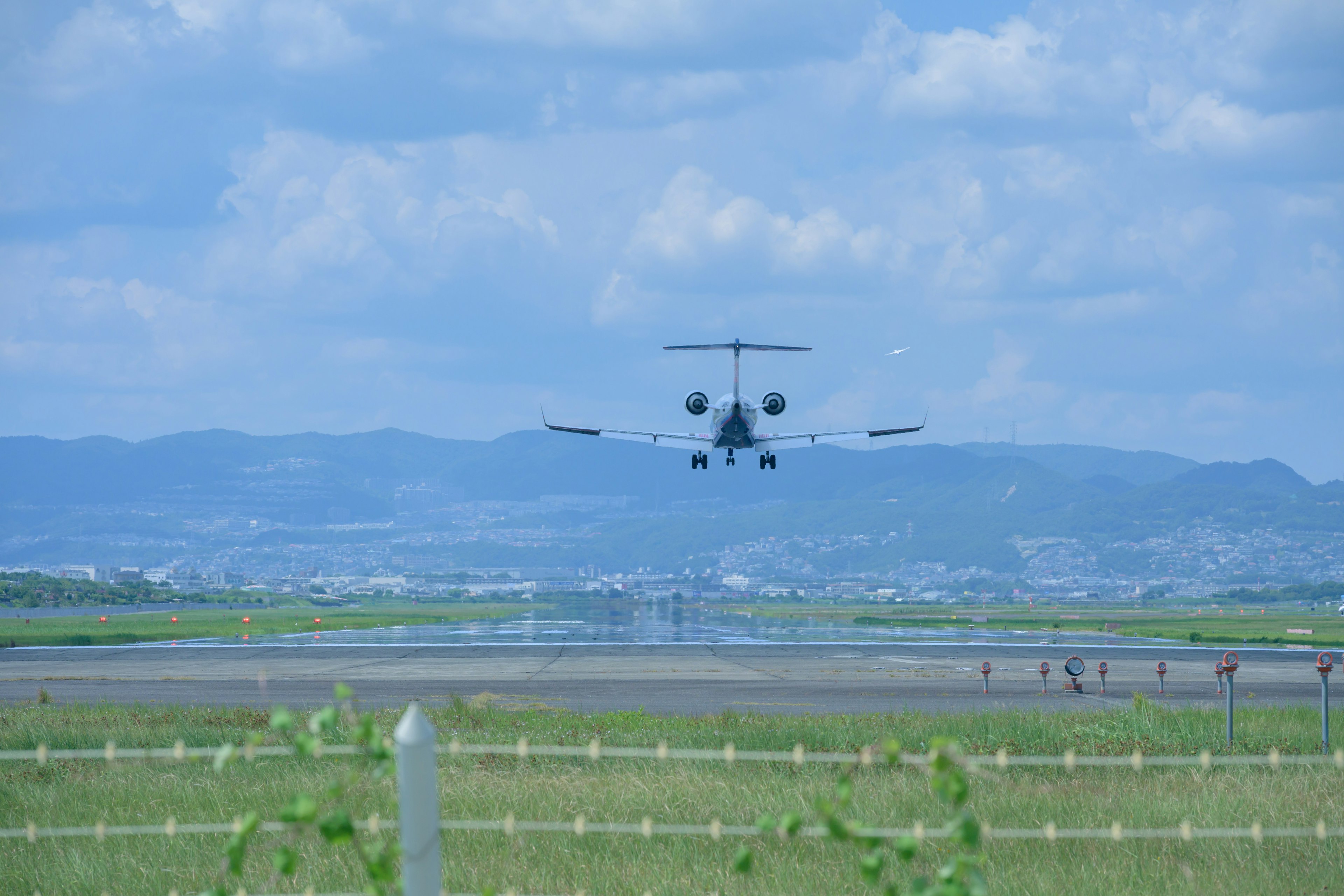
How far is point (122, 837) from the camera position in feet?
47.0

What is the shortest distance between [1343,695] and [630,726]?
27430mm

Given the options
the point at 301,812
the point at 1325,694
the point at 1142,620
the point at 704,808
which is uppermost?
the point at 301,812

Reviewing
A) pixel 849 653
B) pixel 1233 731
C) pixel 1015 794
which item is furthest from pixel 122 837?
pixel 849 653

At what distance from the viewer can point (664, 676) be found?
157ft

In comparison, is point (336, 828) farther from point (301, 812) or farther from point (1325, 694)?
point (1325, 694)

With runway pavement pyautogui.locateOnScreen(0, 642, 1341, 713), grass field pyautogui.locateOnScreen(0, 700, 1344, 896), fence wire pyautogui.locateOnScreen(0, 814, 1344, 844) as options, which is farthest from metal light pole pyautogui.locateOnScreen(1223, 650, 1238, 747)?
fence wire pyautogui.locateOnScreen(0, 814, 1344, 844)

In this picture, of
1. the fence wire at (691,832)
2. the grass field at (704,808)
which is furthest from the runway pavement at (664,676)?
the fence wire at (691,832)

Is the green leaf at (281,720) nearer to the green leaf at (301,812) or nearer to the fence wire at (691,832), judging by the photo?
the green leaf at (301,812)

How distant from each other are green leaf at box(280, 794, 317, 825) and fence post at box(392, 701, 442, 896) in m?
0.91

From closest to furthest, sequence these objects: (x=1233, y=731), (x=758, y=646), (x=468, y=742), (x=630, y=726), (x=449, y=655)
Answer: (x=468, y=742) < (x=1233, y=731) < (x=630, y=726) < (x=449, y=655) < (x=758, y=646)

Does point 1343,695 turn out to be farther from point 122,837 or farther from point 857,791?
point 122,837

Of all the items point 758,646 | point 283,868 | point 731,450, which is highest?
point 731,450

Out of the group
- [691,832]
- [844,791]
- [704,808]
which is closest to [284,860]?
[844,791]

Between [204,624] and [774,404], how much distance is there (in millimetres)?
71237
